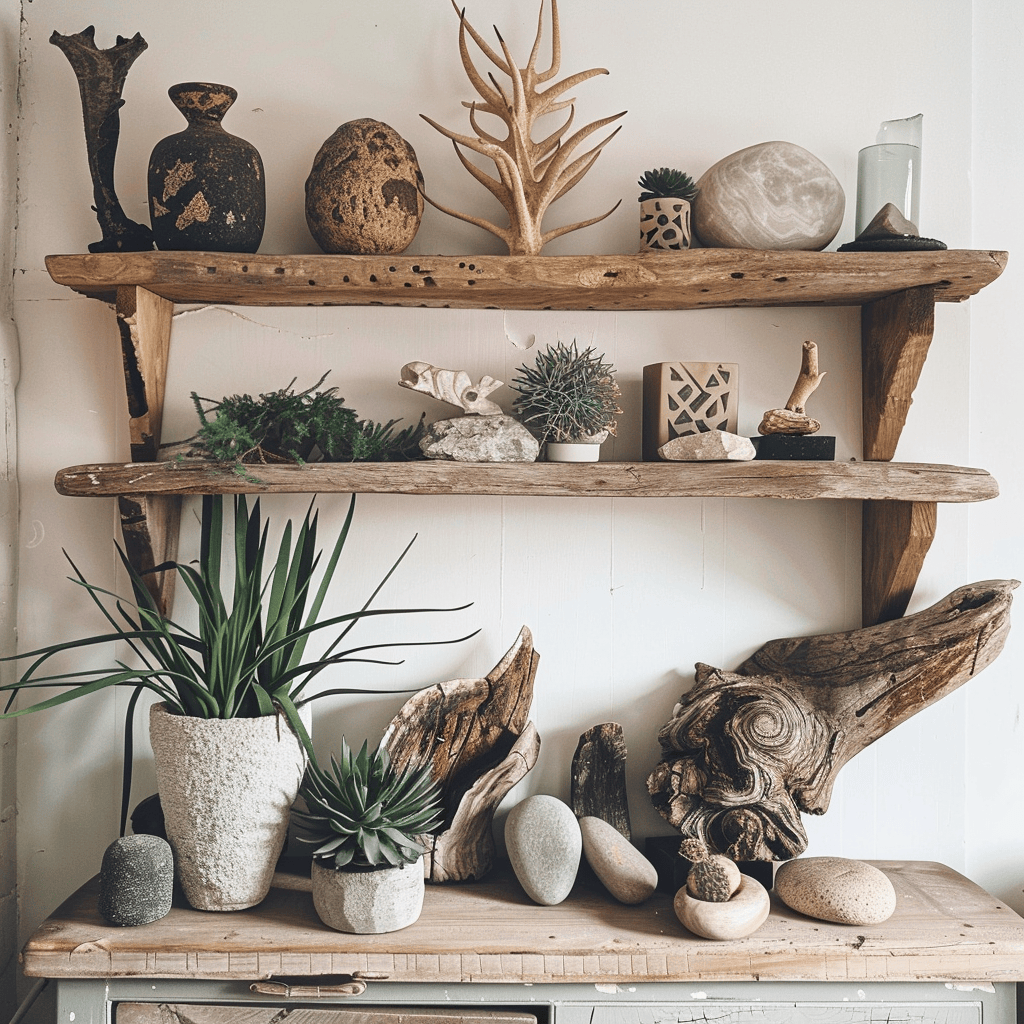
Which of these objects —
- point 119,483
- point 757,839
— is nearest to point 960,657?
point 757,839

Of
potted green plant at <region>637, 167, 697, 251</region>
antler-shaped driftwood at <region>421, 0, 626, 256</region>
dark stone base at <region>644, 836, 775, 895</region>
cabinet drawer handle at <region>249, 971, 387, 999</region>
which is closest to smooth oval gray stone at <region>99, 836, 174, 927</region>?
cabinet drawer handle at <region>249, 971, 387, 999</region>

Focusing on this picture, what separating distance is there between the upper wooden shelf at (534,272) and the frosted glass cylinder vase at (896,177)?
0.36 ft

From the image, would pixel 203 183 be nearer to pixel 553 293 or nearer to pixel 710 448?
pixel 553 293

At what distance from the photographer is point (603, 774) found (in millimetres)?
1453

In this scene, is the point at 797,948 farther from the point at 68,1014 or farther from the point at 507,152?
the point at 507,152

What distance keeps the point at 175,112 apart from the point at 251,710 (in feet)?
3.19

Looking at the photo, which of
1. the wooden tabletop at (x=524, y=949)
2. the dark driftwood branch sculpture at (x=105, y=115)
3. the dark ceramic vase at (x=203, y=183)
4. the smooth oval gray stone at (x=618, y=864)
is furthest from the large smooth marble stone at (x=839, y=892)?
the dark driftwood branch sculpture at (x=105, y=115)

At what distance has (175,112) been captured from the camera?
1.48 meters

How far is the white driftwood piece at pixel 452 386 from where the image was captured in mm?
1328

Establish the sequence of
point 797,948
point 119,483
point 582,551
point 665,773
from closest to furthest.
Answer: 1. point 797,948
2. point 119,483
3. point 665,773
4. point 582,551

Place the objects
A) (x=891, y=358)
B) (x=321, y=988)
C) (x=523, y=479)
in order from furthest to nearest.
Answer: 1. (x=891, y=358)
2. (x=523, y=479)
3. (x=321, y=988)

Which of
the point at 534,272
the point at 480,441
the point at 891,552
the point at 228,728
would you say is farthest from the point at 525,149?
the point at 228,728

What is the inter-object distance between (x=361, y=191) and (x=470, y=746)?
86cm

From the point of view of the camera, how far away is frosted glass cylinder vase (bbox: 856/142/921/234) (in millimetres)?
1365
